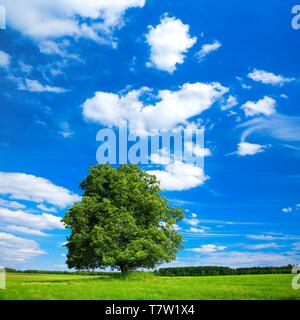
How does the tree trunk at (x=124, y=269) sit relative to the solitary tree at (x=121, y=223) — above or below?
below

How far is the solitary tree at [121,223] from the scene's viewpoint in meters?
44.9

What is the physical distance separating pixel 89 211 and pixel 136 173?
7412 mm

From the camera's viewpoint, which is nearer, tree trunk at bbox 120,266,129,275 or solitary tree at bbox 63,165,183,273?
solitary tree at bbox 63,165,183,273

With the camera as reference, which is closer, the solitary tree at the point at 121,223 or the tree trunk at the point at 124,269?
the solitary tree at the point at 121,223

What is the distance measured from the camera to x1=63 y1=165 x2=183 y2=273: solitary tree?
44.9m

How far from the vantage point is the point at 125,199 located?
157ft

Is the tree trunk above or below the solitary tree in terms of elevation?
below

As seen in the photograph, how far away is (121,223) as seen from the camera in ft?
151

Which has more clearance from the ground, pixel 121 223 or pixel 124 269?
pixel 121 223
